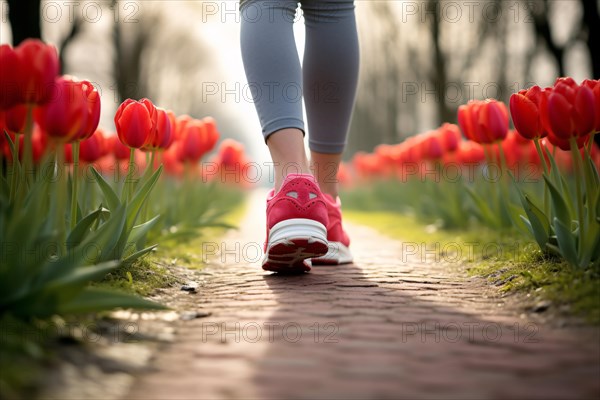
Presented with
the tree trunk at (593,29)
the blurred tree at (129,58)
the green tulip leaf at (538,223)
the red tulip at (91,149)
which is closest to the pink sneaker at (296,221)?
the green tulip leaf at (538,223)

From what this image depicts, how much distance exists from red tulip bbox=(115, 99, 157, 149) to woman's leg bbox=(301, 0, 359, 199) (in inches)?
24.6

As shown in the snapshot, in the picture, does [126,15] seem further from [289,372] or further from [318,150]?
[289,372]

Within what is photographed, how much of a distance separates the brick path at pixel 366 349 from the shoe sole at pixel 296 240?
0.30 ft

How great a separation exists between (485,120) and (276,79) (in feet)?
3.57

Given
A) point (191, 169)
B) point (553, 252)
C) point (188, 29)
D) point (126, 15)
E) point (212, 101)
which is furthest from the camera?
point (212, 101)

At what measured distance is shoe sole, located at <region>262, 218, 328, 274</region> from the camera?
1.81m

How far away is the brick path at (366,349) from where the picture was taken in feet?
3.36

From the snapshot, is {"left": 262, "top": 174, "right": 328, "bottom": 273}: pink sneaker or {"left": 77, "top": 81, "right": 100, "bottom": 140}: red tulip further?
{"left": 262, "top": 174, "right": 328, "bottom": 273}: pink sneaker

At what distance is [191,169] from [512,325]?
122 inches

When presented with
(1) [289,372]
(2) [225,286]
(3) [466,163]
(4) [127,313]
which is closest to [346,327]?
(1) [289,372]

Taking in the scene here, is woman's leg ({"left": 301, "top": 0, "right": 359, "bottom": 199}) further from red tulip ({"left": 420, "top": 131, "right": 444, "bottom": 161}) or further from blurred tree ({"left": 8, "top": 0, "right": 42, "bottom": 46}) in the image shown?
blurred tree ({"left": 8, "top": 0, "right": 42, "bottom": 46})

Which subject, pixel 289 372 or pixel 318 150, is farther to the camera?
pixel 318 150

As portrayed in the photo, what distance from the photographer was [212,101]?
35.0 metres

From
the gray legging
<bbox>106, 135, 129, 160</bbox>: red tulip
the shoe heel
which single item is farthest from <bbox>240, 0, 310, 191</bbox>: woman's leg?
<bbox>106, 135, 129, 160</bbox>: red tulip
